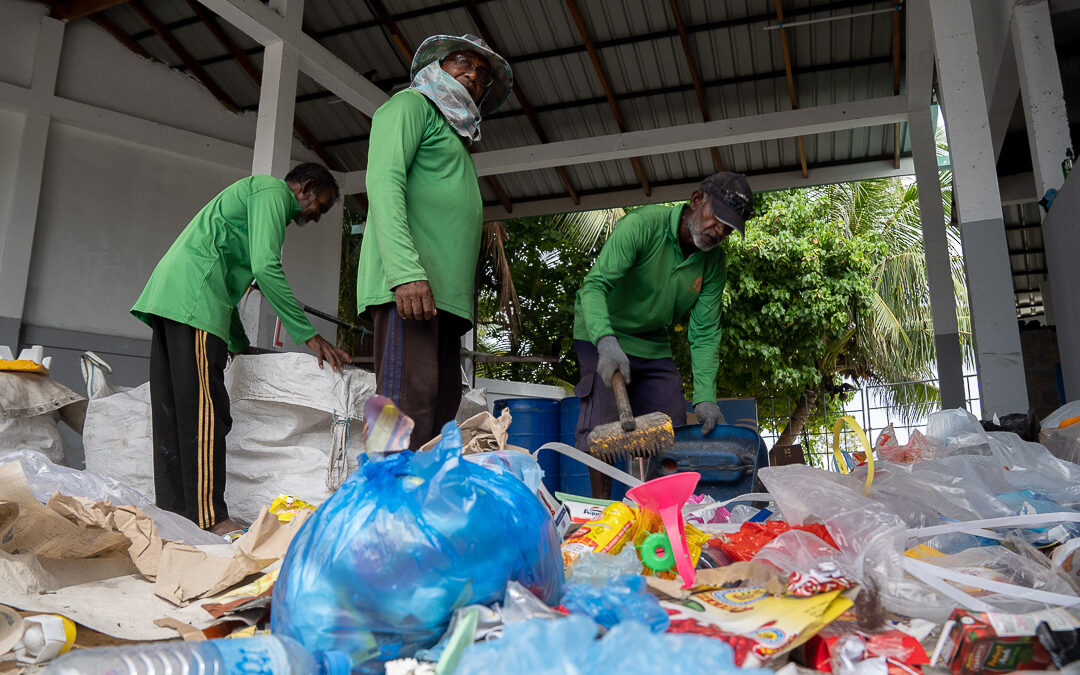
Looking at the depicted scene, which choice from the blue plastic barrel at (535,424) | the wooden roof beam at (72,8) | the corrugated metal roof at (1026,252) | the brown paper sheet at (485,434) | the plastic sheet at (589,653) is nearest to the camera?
the plastic sheet at (589,653)

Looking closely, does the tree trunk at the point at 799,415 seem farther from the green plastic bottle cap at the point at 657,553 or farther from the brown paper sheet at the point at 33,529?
the brown paper sheet at the point at 33,529

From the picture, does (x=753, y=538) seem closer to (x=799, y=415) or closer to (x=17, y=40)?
(x=17, y=40)

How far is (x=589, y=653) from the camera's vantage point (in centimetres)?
74

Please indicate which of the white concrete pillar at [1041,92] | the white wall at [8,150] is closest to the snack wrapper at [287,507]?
the white concrete pillar at [1041,92]

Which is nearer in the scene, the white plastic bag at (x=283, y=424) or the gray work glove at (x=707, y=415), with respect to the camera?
the gray work glove at (x=707, y=415)

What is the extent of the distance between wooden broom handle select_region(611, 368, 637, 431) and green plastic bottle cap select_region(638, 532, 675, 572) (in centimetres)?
122

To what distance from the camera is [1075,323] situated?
3.64 metres

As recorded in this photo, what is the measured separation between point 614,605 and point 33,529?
1.29 m

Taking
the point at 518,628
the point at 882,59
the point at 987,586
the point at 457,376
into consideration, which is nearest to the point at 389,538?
the point at 518,628

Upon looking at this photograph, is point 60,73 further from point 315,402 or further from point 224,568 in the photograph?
point 224,568

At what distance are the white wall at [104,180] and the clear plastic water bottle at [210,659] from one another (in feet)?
22.7

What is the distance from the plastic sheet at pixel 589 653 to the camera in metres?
0.71

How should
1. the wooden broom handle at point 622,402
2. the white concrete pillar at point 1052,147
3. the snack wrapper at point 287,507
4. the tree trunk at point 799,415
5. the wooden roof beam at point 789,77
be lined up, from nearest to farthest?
the snack wrapper at point 287,507
the wooden broom handle at point 622,402
the white concrete pillar at point 1052,147
the wooden roof beam at point 789,77
the tree trunk at point 799,415

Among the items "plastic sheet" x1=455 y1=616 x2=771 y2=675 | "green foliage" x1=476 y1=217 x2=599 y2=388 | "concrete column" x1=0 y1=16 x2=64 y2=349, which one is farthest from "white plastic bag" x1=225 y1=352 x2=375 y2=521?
"green foliage" x1=476 y1=217 x2=599 y2=388
